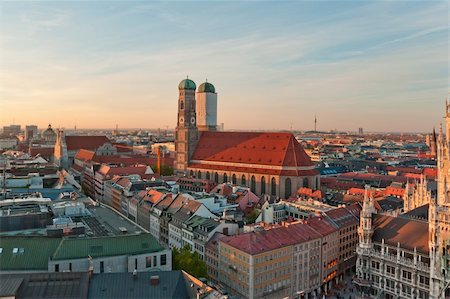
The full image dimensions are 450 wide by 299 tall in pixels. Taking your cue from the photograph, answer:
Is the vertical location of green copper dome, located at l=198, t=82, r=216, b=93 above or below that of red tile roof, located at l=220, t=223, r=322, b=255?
above

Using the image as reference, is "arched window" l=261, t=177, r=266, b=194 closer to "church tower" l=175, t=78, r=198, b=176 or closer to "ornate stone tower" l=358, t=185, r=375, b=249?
"church tower" l=175, t=78, r=198, b=176

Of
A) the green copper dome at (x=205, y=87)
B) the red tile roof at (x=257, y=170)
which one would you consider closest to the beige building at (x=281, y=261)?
the red tile roof at (x=257, y=170)

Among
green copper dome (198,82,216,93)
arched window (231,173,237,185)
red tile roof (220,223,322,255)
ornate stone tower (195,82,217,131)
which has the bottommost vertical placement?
red tile roof (220,223,322,255)

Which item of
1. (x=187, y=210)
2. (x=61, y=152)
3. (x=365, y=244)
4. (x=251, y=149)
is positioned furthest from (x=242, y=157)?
(x=61, y=152)

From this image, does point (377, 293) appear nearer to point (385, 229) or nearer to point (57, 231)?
point (385, 229)

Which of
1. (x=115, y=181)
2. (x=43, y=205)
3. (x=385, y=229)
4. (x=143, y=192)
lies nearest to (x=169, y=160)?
(x=115, y=181)

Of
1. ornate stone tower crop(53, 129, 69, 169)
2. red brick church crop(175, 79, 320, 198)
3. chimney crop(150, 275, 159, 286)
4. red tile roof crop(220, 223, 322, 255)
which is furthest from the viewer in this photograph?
ornate stone tower crop(53, 129, 69, 169)

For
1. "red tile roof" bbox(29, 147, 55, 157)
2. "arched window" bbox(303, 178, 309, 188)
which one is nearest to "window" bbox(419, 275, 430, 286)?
"arched window" bbox(303, 178, 309, 188)

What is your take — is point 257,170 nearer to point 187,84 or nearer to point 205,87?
point 187,84
